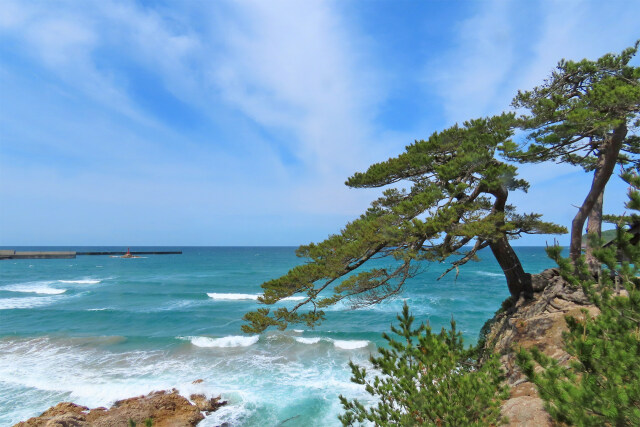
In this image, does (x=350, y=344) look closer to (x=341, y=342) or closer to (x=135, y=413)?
(x=341, y=342)

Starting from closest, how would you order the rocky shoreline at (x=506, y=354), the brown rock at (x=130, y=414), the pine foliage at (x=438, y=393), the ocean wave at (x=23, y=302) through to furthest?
the pine foliage at (x=438, y=393)
the rocky shoreline at (x=506, y=354)
the brown rock at (x=130, y=414)
the ocean wave at (x=23, y=302)

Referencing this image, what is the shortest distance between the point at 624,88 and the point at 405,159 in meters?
4.19

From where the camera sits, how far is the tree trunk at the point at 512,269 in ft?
28.1

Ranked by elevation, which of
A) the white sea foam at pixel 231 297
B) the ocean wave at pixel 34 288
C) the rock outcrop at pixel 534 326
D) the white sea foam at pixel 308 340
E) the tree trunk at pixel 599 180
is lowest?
the ocean wave at pixel 34 288

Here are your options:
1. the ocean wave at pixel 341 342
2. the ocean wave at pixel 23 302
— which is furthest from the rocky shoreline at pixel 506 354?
the ocean wave at pixel 23 302

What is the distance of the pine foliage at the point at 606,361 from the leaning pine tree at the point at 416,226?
291 centimetres

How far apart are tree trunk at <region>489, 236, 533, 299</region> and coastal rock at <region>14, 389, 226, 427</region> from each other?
9.25m

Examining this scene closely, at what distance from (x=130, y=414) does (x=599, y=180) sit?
13509 millimetres

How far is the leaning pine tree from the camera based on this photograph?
6.41m

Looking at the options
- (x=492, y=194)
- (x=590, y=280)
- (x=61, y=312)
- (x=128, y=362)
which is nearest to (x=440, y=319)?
(x=492, y=194)

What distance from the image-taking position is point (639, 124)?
7.88 m

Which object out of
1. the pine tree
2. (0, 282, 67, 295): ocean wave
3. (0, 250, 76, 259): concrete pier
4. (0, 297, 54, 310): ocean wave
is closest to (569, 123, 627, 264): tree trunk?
the pine tree

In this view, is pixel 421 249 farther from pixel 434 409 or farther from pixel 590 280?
pixel 434 409

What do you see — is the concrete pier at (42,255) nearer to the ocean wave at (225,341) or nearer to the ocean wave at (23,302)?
the ocean wave at (23,302)
